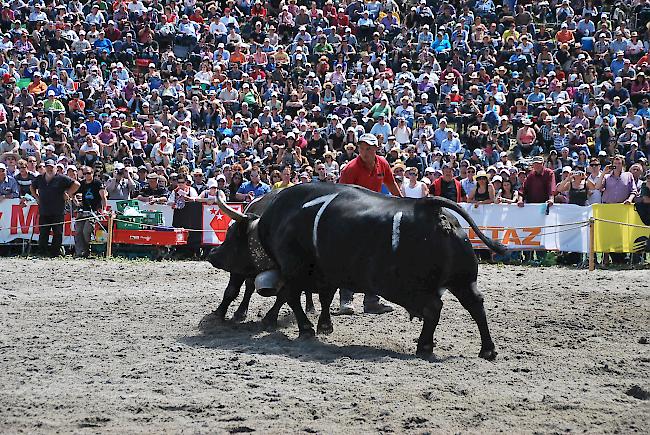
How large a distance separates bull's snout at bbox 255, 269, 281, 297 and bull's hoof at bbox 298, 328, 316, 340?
0.48 metres

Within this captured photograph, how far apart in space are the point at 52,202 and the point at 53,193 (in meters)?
0.16

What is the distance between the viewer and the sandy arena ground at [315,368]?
661 cm

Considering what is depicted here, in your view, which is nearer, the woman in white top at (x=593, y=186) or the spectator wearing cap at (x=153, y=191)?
the woman in white top at (x=593, y=186)

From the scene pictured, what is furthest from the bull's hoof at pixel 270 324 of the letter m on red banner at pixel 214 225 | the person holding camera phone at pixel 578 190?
the person holding camera phone at pixel 578 190

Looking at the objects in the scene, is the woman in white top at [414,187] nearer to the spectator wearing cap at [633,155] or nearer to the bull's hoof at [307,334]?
the spectator wearing cap at [633,155]

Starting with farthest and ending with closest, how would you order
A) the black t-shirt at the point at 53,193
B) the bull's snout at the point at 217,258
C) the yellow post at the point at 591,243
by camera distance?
the black t-shirt at the point at 53,193 → the yellow post at the point at 591,243 → the bull's snout at the point at 217,258

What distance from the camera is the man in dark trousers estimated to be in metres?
17.3

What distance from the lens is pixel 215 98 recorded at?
2361 cm

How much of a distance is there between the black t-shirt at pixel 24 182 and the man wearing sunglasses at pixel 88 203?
1231mm

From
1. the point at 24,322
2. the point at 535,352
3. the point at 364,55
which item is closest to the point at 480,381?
the point at 535,352

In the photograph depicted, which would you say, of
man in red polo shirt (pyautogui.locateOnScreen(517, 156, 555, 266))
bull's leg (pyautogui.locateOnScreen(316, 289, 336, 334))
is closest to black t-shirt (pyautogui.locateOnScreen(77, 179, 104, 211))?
man in red polo shirt (pyautogui.locateOnScreen(517, 156, 555, 266))

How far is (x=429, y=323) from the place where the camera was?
8.61 m

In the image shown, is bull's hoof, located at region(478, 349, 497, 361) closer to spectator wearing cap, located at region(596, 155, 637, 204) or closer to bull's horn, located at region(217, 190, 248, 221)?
bull's horn, located at region(217, 190, 248, 221)

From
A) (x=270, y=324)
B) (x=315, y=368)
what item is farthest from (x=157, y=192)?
(x=315, y=368)
